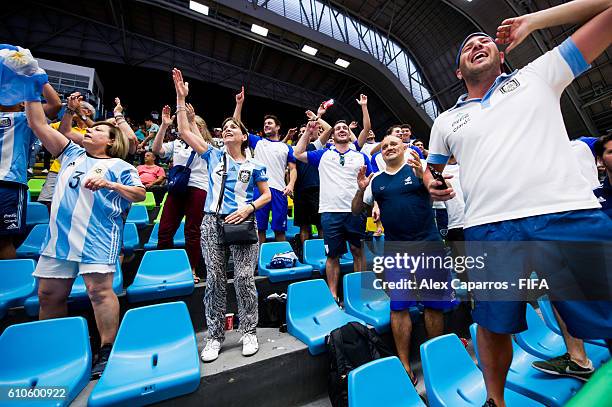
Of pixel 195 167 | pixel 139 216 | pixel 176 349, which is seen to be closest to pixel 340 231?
pixel 195 167

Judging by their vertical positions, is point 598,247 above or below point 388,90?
below

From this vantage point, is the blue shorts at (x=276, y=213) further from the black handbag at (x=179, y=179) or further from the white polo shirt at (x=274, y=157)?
the black handbag at (x=179, y=179)

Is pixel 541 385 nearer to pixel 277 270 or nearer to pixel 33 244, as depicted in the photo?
pixel 277 270

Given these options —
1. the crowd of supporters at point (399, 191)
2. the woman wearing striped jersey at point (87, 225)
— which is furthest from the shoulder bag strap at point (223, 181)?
the woman wearing striped jersey at point (87, 225)

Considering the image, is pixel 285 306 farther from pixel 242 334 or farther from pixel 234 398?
pixel 234 398

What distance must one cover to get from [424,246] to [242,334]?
139 cm

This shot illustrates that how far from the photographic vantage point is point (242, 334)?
6.29 feet

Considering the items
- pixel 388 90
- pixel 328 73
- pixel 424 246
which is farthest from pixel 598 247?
pixel 328 73

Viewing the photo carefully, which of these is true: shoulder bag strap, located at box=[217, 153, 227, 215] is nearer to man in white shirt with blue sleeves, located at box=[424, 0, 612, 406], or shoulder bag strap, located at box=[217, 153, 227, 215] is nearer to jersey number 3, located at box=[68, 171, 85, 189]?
jersey number 3, located at box=[68, 171, 85, 189]

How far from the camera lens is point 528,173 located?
40.7 inches

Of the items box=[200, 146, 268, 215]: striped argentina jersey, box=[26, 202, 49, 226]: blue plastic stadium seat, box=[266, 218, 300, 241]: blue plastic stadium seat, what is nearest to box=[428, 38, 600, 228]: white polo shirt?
box=[200, 146, 268, 215]: striped argentina jersey

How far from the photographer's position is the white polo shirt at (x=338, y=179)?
2861 mm

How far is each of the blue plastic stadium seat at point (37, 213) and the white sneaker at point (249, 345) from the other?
9.16 ft

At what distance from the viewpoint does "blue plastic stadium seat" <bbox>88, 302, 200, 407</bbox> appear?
1320 millimetres
